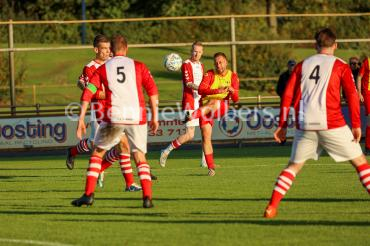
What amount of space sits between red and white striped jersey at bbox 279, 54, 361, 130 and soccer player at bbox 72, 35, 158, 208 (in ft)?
6.59

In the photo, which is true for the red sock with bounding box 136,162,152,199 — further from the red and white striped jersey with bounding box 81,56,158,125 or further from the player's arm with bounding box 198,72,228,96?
the player's arm with bounding box 198,72,228,96

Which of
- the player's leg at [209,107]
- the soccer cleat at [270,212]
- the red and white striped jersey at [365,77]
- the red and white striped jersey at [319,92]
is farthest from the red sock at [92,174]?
the red and white striped jersey at [365,77]

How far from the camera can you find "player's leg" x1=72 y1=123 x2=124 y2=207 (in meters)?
13.0

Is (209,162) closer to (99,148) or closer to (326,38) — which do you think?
(99,148)

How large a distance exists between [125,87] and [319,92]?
8.36 feet

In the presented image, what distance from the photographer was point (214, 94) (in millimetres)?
18531

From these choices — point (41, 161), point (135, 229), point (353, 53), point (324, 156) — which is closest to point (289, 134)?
point (324, 156)

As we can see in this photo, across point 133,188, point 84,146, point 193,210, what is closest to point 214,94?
point 84,146

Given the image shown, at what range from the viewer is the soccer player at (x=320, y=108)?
448 inches

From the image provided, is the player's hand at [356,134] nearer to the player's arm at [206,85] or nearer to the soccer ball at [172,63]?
Result: the player's arm at [206,85]

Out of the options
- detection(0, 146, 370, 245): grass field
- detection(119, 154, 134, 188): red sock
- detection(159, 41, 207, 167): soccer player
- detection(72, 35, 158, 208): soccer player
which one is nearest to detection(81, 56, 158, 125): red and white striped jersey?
detection(72, 35, 158, 208): soccer player

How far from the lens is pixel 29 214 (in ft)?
41.7

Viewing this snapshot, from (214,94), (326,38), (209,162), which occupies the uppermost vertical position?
(326,38)

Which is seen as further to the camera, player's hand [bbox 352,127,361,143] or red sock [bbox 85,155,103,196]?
red sock [bbox 85,155,103,196]
